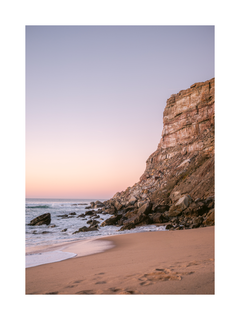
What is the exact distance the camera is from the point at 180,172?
27469 millimetres

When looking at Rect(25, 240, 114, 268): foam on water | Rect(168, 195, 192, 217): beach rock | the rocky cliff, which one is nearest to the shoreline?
Rect(25, 240, 114, 268): foam on water

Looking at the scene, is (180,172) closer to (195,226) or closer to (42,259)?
(195,226)

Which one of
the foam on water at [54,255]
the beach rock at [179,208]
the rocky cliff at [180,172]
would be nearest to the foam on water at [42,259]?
the foam on water at [54,255]

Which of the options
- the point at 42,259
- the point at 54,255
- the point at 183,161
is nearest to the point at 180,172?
the point at 183,161

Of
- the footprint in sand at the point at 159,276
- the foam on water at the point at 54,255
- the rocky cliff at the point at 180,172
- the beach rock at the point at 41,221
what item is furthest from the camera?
the beach rock at the point at 41,221

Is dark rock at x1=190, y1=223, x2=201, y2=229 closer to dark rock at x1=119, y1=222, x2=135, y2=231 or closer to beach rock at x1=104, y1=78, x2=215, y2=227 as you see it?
beach rock at x1=104, y1=78, x2=215, y2=227

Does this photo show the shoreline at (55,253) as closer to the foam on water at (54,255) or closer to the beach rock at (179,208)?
A: the foam on water at (54,255)

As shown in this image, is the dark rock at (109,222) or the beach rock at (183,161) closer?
the dark rock at (109,222)

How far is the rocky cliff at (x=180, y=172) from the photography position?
52.1ft

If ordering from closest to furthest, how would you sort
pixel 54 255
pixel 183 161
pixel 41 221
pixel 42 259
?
pixel 42 259 < pixel 54 255 < pixel 41 221 < pixel 183 161

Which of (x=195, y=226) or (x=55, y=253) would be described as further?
(x=195, y=226)

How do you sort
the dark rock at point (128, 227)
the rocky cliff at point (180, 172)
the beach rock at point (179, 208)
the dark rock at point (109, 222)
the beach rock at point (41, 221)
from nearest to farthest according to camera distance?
1. the dark rock at point (128, 227)
2. the rocky cliff at point (180, 172)
3. the beach rock at point (179, 208)
4. the dark rock at point (109, 222)
5. the beach rock at point (41, 221)
